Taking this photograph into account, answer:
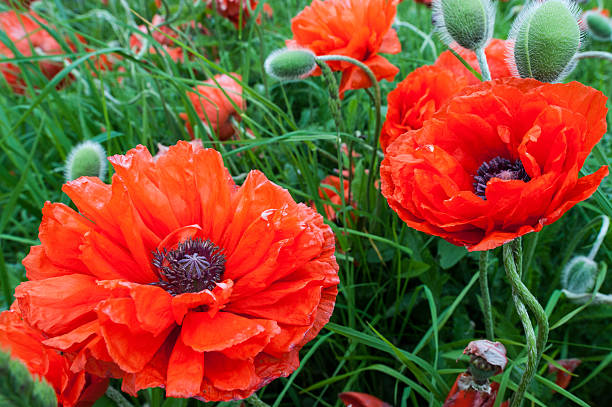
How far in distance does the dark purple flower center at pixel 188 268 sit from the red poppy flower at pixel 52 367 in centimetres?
13

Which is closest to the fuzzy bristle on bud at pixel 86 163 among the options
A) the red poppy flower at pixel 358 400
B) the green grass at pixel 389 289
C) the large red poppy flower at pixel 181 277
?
the green grass at pixel 389 289

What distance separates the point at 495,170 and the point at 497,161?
0.04 ft

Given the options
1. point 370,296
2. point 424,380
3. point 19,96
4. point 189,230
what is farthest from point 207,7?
point 424,380

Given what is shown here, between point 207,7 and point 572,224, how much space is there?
1.54 metres

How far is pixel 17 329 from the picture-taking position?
2.01 feet

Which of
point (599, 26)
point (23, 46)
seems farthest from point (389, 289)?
point (23, 46)

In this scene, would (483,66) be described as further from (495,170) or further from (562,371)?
(562,371)

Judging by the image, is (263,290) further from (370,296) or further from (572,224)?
(572,224)

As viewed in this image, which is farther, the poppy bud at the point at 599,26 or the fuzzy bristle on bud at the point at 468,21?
the poppy bud at the point at 599,26

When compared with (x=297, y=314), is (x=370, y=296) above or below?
below

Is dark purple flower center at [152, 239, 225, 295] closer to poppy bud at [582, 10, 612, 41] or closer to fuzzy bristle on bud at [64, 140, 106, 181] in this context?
fuzzy bristle on bud at [64, 140, 106, 181]

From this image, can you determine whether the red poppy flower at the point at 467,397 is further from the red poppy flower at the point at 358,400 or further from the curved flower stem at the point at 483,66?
the curved flower stem at the point at 483,66

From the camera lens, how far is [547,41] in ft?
2.08

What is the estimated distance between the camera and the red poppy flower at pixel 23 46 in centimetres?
185
